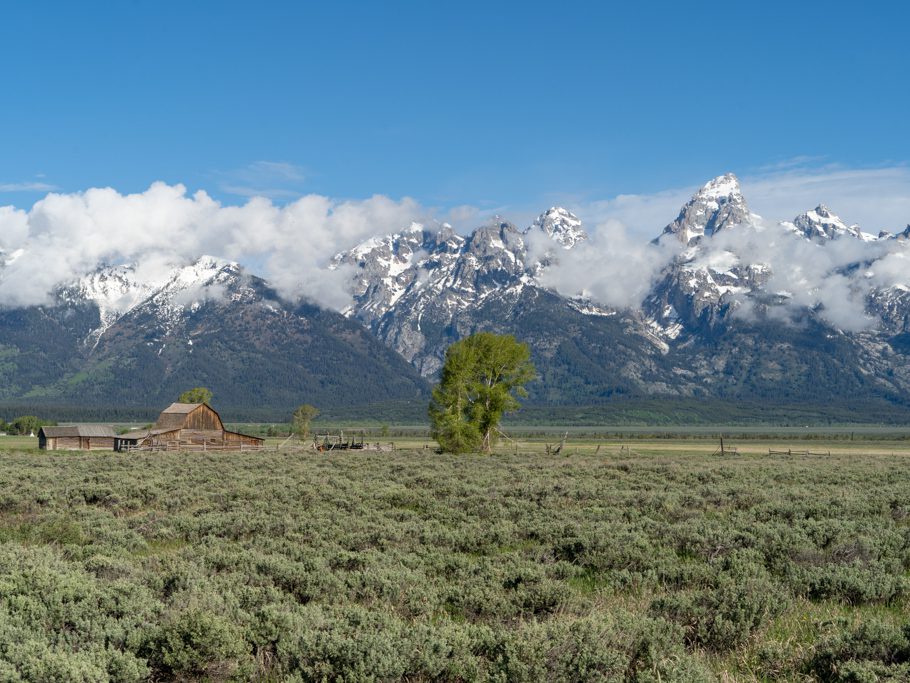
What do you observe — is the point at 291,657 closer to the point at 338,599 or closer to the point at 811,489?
the point at 338,599

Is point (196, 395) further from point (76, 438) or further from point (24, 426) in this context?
point (24, 426)

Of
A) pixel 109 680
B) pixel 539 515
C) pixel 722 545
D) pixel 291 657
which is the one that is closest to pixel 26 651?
pixel 109 680

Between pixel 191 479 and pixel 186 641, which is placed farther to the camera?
pixel 191 479

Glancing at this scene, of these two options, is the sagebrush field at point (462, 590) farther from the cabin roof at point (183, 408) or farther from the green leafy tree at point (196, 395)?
the green leafy tree at point (196, 395)

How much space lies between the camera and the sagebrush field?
322 inches

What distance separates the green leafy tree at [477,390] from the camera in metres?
66.4

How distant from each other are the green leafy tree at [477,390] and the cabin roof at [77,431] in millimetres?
44364

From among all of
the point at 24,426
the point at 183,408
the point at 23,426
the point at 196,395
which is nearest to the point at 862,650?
the point at 183,408

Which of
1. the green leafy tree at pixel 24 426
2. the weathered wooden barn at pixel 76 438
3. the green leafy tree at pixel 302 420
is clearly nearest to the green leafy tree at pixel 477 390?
the weathered wooden barn at pixel 76 438

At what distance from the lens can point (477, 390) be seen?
6988 cm

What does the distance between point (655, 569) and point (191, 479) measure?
79.0 feet

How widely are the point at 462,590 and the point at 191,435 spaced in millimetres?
80832

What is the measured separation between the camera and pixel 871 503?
2194 cm

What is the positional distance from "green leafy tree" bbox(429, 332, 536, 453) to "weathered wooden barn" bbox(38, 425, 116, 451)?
144 ft
